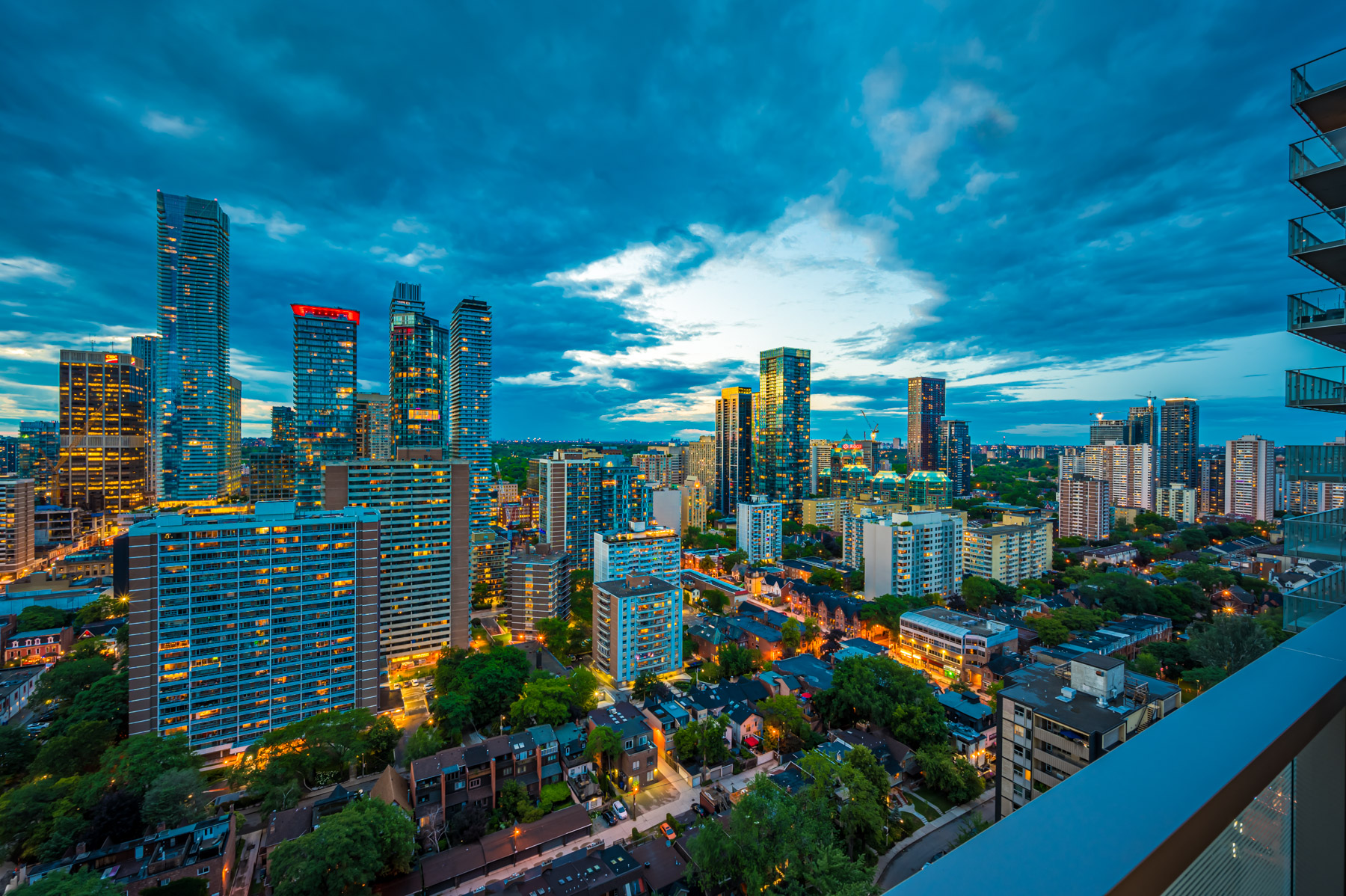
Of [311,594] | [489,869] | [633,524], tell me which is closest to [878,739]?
[489,869]

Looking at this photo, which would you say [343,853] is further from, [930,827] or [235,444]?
[235,444]

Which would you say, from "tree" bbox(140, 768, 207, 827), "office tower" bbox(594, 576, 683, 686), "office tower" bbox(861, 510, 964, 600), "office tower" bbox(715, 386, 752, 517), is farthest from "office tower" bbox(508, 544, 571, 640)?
Answer: "office tower" bbox(715, 386, 752, 517)

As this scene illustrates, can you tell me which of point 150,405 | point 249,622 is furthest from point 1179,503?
point 150,405

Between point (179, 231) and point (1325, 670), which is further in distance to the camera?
point (179, 231)

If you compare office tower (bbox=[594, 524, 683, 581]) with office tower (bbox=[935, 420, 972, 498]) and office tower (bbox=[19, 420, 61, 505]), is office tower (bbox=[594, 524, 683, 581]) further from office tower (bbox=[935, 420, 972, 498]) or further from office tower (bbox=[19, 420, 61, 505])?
office tower (bbox=[935, 420, 972, 498])

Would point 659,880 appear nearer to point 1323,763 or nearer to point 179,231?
point 1323,763
